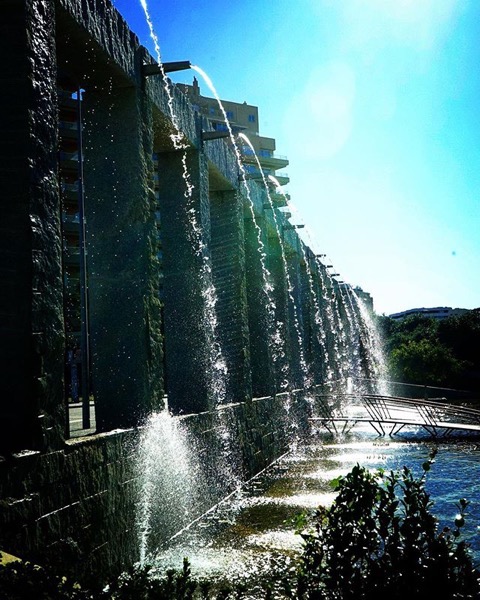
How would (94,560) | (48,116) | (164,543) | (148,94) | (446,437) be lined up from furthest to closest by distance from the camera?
1. (446,437)
2. (148,94)
3. (164,543)
4. (94,560)
5. (48,116)

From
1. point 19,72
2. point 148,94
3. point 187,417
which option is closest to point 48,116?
point 19,72

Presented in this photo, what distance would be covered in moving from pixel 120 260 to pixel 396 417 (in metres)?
14.6

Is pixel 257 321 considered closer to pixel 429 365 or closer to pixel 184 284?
pixel 184 284

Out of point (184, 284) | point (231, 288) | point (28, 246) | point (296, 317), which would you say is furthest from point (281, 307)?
point (28, 246)

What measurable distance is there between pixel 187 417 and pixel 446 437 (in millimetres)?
8311

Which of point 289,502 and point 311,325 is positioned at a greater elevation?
point 311,325

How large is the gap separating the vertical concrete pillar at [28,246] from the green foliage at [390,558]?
85.6 inches

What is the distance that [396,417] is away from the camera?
19.8 meters

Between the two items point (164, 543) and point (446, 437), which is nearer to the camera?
point (164, 543)

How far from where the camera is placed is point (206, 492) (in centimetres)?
831

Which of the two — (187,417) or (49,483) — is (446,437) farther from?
(49,483)

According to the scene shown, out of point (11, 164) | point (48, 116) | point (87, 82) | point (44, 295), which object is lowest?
point (44, 295)

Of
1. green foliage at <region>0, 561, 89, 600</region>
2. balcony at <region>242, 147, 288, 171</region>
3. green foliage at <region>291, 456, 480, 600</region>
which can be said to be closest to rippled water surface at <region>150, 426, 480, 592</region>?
green foliage at <region>291, 456, 480, 600</region>

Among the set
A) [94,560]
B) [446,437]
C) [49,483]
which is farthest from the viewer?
[446,437]
